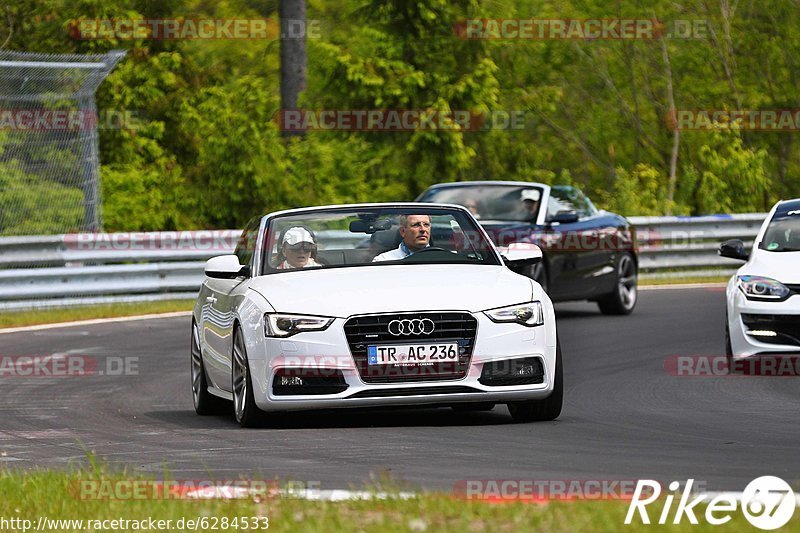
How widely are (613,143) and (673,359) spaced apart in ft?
110

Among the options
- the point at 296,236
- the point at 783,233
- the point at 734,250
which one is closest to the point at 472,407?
the point at 296,236

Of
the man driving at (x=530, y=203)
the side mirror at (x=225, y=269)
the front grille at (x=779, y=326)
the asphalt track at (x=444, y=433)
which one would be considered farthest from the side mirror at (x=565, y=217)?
the side mirror at (x=225, y=269)

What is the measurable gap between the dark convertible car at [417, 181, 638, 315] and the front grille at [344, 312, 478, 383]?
9.08 meters

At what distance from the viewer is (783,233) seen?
47.7ft

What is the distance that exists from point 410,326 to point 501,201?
10471mm

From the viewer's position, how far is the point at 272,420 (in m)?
11.1

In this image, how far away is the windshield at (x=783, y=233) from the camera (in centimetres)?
1434

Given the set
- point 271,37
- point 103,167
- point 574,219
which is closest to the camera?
point 574,219

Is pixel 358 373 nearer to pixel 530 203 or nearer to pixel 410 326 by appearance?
pixel 410 326

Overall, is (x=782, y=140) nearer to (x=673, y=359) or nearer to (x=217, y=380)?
(x=673, y=359)

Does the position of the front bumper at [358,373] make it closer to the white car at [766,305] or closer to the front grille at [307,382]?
the front grille at [307,382]

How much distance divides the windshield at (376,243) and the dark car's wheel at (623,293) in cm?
950

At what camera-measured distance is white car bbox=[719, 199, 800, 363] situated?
13375mm

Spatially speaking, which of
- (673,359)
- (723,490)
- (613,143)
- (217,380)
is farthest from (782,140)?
(723,490)
